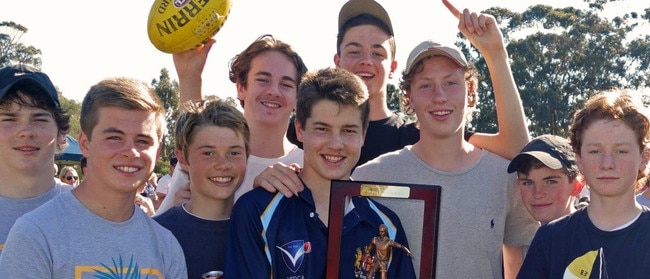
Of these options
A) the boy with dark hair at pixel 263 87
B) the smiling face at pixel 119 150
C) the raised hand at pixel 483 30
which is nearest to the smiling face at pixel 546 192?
the raised hand at pixel 483 30

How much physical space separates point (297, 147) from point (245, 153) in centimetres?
87

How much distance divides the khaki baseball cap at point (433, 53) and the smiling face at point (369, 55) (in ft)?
2.45

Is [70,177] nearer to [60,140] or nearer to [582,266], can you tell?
[60,140]

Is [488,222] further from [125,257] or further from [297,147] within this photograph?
[125,257]

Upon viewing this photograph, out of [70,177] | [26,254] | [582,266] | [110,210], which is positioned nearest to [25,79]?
[110,210]

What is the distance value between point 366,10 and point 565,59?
146 feet

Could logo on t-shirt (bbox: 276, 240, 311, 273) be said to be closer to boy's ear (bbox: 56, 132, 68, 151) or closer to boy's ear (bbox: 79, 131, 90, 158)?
boy's ear (bbox: 79, 131, 90, 158)

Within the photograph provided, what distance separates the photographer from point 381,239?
3.88m

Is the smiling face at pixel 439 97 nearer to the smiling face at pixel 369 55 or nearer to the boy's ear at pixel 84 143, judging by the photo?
the smiling face at pixel 369 55

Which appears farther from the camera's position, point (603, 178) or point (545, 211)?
point (545, 211)

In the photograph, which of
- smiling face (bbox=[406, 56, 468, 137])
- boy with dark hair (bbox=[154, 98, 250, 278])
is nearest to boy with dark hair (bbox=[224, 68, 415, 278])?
boy with dark hair (bbox=[154, 98, 250, 278])

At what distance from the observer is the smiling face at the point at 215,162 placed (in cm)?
439

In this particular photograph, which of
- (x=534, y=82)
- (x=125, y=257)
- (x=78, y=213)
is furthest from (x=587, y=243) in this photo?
(x=534, y=82)

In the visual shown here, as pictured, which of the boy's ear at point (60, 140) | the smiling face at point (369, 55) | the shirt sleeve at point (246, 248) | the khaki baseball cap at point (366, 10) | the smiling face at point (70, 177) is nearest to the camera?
the shirt sleeve at point (246, 248)
